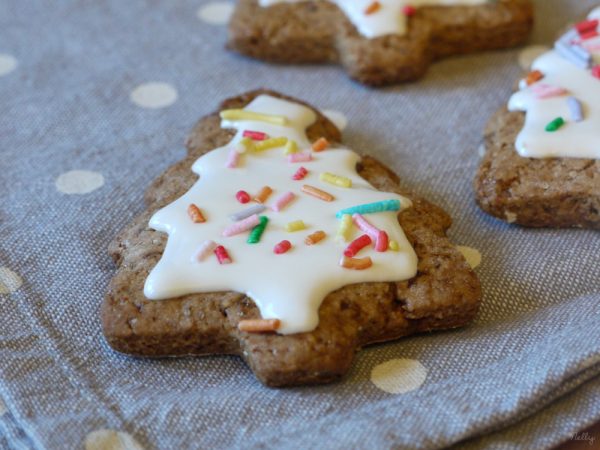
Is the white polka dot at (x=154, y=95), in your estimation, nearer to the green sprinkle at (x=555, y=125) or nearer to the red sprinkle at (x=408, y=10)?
the red sprinkle at (x=408, y=10)

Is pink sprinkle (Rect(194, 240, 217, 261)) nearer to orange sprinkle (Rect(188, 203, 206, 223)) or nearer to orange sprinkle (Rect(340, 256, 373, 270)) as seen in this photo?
orange sprinkle (Rect(188, 203, 206, 223))

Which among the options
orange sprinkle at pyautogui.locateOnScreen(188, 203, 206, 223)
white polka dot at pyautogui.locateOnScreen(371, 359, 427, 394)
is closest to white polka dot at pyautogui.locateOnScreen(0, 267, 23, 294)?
orange sprinkle at pyautogui.locateOnScreen(188, 203, 206, 223)

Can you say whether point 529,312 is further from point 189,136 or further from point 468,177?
point 189,136

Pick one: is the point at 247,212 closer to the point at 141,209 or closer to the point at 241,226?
the point at 241,226

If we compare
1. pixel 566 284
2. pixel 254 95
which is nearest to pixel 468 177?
pixel 566 284

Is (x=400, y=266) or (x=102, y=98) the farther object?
(x=102, y=98)

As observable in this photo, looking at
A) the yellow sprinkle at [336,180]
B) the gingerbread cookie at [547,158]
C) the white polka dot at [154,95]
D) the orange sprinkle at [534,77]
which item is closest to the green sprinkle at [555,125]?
the gingerbread cookie at [547,158]
